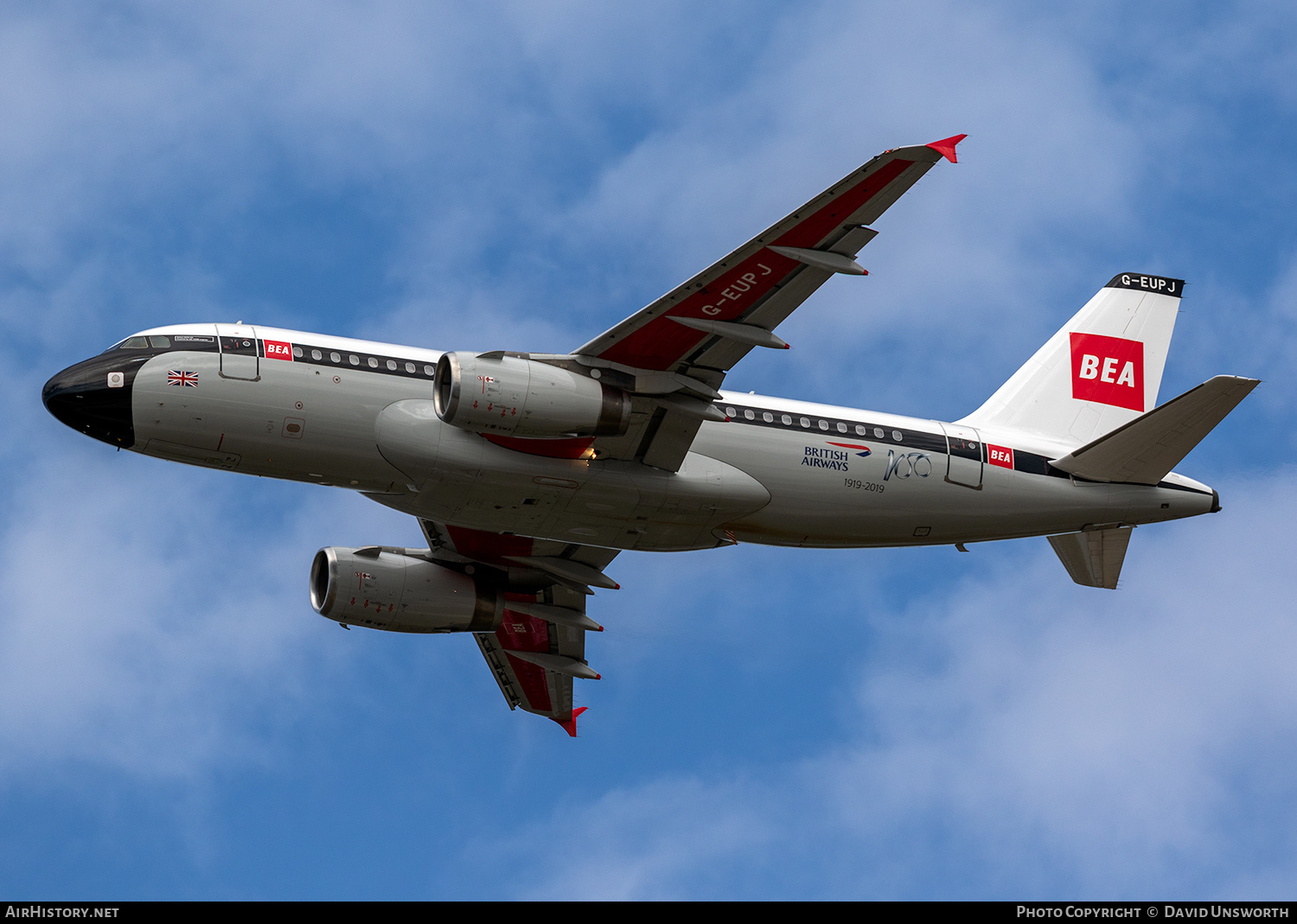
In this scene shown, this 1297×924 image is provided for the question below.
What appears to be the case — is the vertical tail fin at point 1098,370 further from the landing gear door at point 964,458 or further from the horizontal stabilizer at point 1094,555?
the horizontal stabilizer at point 1094,555

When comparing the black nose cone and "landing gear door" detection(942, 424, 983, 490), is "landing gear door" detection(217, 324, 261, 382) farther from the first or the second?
"landing gear door" detection(942, 424, 983, 490)

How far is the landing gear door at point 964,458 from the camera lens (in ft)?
132

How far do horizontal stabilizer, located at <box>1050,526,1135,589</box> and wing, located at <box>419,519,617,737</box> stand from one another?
13.6 m

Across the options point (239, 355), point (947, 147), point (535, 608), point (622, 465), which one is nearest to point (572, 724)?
point (535, 608)

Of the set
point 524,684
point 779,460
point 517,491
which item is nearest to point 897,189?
A: point 779,460

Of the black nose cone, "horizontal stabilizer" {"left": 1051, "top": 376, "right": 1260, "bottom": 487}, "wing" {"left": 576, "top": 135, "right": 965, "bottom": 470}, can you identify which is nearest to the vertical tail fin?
"horizontal stabilizer" {"left": 1051, "top": 376, "right": 1260, "bottom": 487}

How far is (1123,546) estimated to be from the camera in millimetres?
43844

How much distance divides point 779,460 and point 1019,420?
962 cm


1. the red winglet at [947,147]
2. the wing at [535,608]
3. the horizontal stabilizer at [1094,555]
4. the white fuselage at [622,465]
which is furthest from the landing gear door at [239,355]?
the horizontal stabilizer at [1094,555]

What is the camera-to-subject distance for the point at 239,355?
35.1 m

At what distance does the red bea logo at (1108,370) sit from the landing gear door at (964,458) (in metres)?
6.06

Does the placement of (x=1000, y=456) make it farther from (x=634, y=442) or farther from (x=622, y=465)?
(x=622, y=465)
